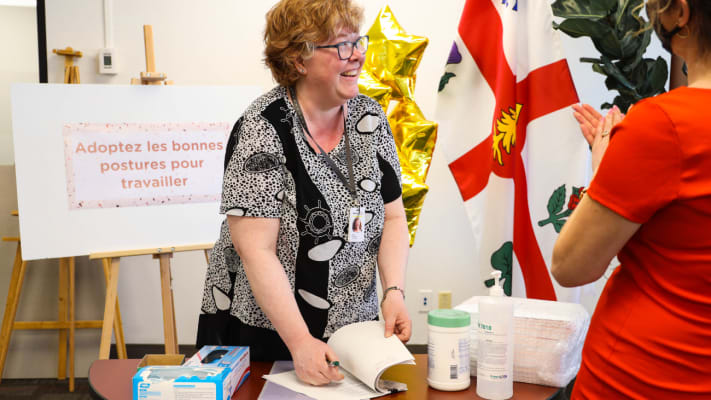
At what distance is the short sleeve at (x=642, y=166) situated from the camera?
2.46 feet

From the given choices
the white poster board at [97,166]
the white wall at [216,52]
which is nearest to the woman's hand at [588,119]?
the white poster board at [97,166]

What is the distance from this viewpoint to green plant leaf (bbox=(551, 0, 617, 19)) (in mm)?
1752

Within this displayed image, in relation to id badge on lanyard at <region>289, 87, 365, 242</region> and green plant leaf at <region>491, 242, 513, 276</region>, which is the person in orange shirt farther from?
green plant leaf at <region>491, 242, 513, 276</region>

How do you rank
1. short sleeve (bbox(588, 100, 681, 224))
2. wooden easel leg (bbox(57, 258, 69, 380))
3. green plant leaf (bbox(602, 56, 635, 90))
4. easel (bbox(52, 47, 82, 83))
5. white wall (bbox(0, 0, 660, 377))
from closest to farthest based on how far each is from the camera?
short sleeve (bbox(588, 100, 681, 224)) < green plant leaf (bbox(602, 56, 635, 90)) < wooden easel leg (bbox(57, 258, 69, 380)) < easel (bbox(52, 47, 82, 83)) < white wall (bbox(0, 0, 660, 377))

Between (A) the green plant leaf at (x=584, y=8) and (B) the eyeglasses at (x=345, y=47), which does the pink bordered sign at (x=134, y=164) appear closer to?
(B) the eyeglasses at (x=345, y=47)

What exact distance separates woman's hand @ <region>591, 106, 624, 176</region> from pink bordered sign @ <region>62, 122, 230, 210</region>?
1.84 m

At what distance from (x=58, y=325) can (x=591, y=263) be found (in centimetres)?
311

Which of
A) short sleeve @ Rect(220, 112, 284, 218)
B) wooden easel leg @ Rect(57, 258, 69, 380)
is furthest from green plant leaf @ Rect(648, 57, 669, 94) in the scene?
wooden easel leg @ Rect(57, 258, 69, 380)

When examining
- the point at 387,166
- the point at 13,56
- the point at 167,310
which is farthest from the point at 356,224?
the point at 13,56

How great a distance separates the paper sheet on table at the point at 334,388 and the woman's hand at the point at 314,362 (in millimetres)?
14

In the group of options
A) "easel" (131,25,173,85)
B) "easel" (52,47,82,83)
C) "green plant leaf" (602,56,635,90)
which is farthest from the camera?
"easel" (52,47,82,83)

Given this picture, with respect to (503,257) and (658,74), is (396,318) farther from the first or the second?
(503,257)

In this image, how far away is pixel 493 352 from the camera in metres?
1.05

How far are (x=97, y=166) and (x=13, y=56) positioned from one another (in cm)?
132
